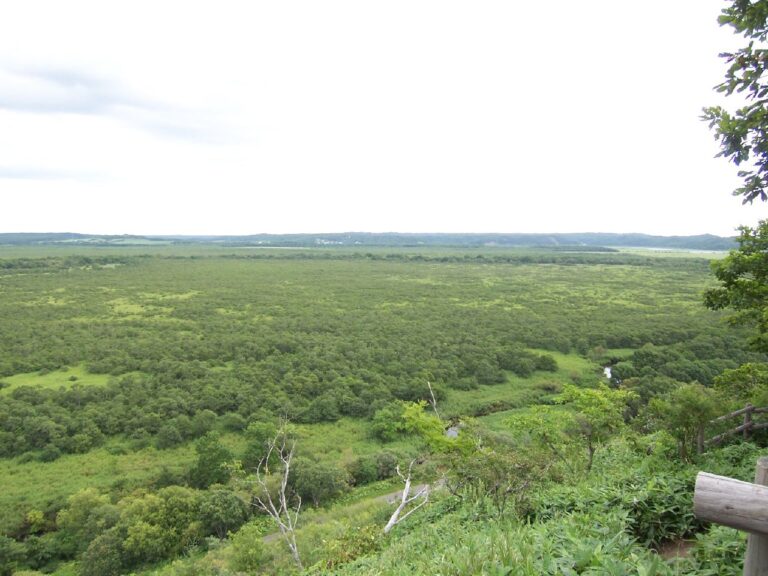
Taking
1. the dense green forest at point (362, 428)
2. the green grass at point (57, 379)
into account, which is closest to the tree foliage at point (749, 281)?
the dense green forest at point (362, 428)

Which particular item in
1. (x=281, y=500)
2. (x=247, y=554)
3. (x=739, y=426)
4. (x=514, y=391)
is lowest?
(x=514, y=391)

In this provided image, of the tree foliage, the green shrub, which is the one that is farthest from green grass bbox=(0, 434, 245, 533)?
the tree foliage

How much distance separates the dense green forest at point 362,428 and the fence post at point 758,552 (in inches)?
32.8

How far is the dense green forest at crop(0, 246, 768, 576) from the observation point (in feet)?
20.7

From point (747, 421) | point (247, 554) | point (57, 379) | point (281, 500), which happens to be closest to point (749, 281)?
point (747, 421)

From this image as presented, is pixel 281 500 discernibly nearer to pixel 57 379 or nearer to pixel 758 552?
pixel 758 552

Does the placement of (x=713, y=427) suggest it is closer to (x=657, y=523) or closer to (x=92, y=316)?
(x=657, y=523)

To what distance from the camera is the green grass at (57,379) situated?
27761mm

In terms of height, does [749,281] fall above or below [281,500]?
above

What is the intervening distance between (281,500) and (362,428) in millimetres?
12817

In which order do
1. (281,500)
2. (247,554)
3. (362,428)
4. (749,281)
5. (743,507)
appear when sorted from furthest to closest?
1. (362,428)
2. (247,554)
3. (281,500)
4. (749,281)
5. (743,507)

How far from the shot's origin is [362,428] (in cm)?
2377

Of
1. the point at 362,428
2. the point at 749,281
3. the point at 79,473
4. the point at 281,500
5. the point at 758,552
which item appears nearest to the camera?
the point at 758,552

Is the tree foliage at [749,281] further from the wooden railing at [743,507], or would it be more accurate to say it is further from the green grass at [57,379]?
the green grass at [57,379]
